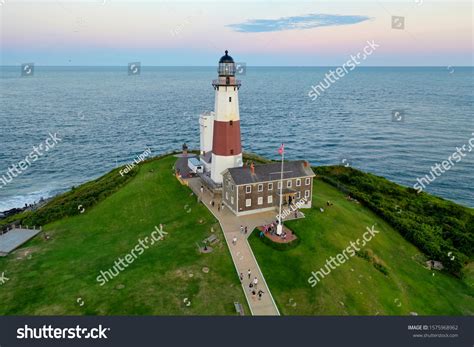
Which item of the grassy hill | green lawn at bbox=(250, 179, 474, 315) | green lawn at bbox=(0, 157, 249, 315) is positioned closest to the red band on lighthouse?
the grassy hill

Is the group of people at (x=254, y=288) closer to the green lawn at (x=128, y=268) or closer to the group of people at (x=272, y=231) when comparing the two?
the green lawn at (x=128, y=268)

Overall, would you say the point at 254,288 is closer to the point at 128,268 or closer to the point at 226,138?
the point at 128,268

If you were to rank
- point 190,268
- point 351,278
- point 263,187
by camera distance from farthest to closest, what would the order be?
1. point 263,187
2. point 351,278
3. point 190,268

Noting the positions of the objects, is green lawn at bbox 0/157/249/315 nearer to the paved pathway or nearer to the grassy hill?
the grassy hill

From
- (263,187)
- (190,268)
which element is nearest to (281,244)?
(263,187)

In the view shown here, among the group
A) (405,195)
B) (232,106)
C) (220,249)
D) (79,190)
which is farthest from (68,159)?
(405,195)

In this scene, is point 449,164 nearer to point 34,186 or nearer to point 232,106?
point 232,106
